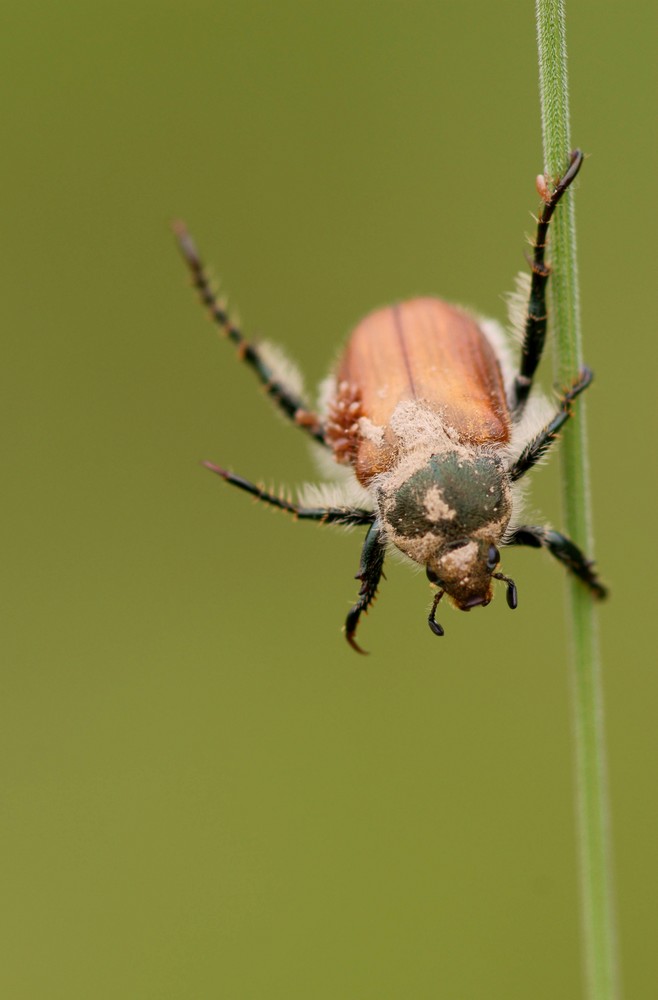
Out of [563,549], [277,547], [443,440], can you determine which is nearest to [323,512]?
[443,440]

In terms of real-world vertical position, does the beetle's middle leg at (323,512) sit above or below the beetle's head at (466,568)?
above

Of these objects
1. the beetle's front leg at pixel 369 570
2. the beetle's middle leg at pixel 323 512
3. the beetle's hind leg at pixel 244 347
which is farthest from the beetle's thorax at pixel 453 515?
the beetle's hind leg at pixel 244 347

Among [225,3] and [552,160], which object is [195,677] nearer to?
[225,3]

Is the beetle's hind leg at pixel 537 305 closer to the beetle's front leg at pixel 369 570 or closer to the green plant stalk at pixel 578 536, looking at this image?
the green plant stalk at pixel 578 536

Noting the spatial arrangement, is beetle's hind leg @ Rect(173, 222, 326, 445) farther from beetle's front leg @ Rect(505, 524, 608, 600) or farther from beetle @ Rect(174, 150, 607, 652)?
beetle's front leg @ Rect(505, 524, 608, 600)

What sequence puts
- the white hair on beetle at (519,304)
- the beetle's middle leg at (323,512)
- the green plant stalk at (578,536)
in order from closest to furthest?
1. the green plant stalk at (578,536)
2. the white hair on beetle at (519,304)
3. the beetle's middle leg at (323,512)

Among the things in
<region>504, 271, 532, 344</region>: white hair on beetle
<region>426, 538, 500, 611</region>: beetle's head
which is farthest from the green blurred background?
<region>426, 538, 500, 611</region>: beetle's head

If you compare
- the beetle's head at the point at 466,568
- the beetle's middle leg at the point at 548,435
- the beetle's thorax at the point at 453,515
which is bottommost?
the beetle's head at the point at 466,568

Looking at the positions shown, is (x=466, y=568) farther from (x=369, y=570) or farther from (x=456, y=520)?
(x=369, y=570)
